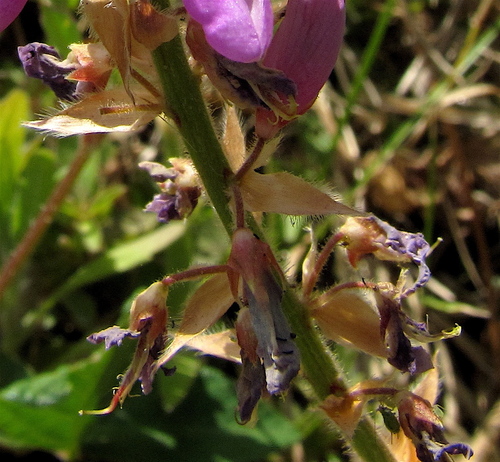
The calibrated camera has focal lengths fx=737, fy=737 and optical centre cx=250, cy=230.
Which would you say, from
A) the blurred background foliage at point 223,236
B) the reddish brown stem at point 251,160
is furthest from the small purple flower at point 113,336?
the blurred background foliage at point 223,236

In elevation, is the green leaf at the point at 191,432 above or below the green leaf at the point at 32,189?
below

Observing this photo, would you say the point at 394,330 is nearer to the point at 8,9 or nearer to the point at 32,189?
the point at 8,9

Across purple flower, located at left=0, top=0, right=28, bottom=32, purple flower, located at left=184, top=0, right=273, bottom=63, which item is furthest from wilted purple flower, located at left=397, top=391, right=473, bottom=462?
purple flower, located at left=0, top=0, right=28, bottom=32

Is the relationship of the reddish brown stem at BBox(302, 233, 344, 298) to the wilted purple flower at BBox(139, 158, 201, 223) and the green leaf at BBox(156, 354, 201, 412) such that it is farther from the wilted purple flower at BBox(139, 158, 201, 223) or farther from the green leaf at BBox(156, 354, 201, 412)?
the green leaf at BBox(156, 354, 201, 412)

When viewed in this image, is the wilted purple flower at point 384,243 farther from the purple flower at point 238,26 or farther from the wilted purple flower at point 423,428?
the purple flower at point 238,26

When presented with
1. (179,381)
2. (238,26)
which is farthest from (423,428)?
(179,381)
